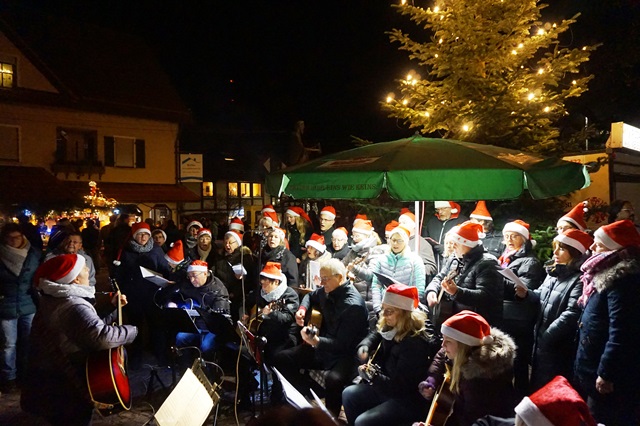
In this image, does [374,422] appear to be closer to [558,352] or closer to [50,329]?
[558,352]

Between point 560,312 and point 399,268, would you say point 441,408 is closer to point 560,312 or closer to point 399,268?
point 560,312

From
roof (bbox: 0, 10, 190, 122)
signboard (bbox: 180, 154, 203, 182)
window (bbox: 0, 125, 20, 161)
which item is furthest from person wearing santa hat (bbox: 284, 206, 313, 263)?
roof (bbox: 0, 10, 190, 122)

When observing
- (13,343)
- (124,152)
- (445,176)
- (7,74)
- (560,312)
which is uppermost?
(7,74)

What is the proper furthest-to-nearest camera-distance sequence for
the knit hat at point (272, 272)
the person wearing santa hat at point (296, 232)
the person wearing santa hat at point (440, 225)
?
the person wearing santa hat at point (296, 232) < the person wearing santa hat at point (440, 225) < the knit hat at point (272, 272)

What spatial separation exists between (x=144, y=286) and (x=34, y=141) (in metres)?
18.0

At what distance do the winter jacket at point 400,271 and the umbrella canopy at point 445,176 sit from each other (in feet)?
4.91

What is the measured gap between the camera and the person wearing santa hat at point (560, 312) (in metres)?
4.25

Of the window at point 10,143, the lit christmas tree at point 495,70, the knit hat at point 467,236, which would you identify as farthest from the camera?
the window at point 10,143

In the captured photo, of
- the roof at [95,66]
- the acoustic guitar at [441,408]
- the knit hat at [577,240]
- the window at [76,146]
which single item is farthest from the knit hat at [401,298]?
the roof at [95,66]

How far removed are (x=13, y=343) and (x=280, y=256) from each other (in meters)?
3.80

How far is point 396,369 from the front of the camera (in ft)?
14.0

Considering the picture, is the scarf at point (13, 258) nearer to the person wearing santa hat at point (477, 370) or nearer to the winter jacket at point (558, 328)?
the person wearing santa hat at point (477, 370)

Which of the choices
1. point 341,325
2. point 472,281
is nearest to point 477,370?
point 472,281

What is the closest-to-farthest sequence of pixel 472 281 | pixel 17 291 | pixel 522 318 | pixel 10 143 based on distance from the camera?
1. pixel 472 281
2. pixel 522 318
3. pixel 17 291
4. pixel 10 143
